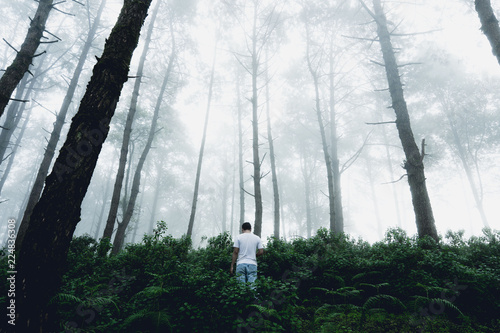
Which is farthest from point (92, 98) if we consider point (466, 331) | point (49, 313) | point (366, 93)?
point (366, 93)

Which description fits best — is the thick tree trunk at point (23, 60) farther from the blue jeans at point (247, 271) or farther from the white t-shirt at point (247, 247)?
the blue jeans at point (247, 271)

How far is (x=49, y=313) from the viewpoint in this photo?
2.15 m

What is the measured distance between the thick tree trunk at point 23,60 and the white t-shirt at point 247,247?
20.4 ft

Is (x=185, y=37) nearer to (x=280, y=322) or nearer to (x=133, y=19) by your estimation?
(x=133, y=19)

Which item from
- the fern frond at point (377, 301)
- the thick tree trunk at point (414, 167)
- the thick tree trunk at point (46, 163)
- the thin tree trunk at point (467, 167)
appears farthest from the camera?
the thin tree trunk at point (467, 167)

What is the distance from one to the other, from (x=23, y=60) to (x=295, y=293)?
8.34m

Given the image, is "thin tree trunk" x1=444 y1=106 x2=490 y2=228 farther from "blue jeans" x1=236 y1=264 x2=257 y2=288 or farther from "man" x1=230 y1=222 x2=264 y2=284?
"blue jeans" x1=236 y1=264 x2=257 y2=288

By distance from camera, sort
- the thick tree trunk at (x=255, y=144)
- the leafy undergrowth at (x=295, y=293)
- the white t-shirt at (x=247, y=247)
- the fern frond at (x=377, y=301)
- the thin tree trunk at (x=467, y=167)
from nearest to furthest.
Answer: the leafy undergrowth at (x=295, y=293)
the fern frond at (x=377, y=301)
the white t-shirt at (x=247, y=247)
the thick tree trunk at (x=255, y=144)
the thin tree trunk at (x=467, y=167)

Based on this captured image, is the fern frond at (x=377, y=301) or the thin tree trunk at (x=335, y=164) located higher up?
the thin tree trunk at (x=335, y=164)

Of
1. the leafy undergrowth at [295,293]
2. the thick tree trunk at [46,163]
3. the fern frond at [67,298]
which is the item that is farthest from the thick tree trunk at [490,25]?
the thick tree trunk at [46,163]

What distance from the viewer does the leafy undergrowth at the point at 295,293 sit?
337cm

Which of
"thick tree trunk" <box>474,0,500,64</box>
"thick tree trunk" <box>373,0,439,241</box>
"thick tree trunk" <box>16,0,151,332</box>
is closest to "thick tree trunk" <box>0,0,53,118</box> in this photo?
"thick tree trunk" <box>16,0,151,332</box>

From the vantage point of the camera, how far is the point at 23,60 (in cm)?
603

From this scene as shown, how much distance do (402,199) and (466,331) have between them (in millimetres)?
26271
